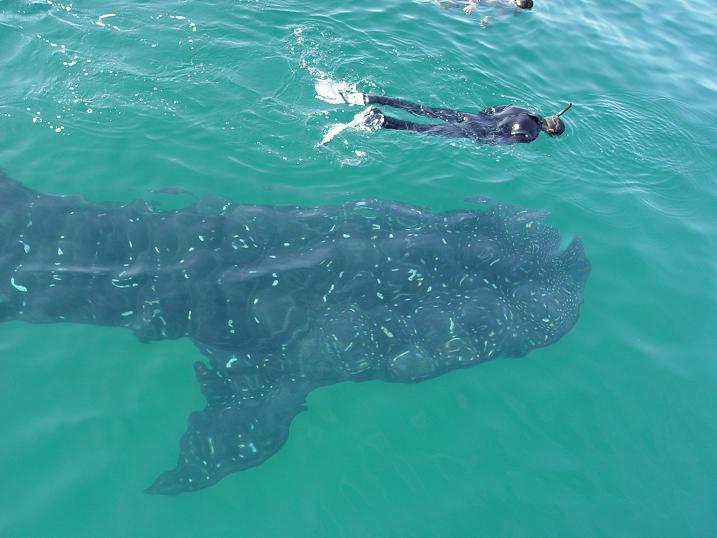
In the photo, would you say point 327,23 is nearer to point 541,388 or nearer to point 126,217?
point 126,217

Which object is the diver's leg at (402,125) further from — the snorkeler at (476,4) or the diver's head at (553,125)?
the snorkeler at (476,4)

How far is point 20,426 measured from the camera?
306 inches

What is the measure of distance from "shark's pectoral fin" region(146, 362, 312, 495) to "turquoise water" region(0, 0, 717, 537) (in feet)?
0.77

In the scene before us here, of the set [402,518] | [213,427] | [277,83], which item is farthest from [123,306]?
[277,83]

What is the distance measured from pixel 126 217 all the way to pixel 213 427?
4.43 m

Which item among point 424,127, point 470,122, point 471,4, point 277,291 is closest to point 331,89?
point 424,127

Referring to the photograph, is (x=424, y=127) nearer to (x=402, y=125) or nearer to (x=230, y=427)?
(x=402, y=125)

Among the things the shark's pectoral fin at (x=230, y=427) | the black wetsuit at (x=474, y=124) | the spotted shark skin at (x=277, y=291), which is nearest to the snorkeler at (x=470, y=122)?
the black wetsuit at (x=474, y=124)

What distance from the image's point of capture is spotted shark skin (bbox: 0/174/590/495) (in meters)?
8.73

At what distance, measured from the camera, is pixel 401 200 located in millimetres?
11594

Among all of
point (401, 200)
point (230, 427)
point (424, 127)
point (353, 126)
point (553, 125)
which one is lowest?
point (230, 427)

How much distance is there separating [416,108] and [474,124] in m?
1.47

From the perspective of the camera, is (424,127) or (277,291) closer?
(277,291)

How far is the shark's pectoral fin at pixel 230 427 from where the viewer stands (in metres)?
7.46
